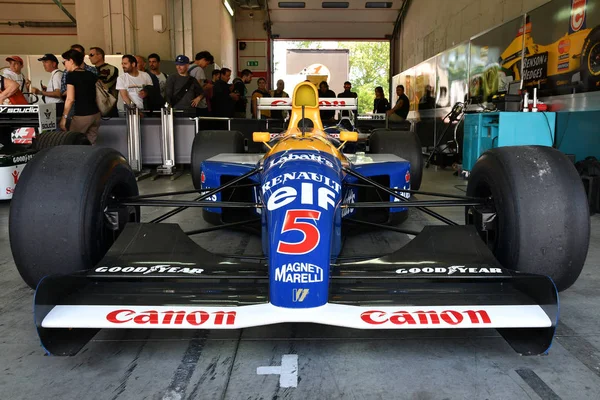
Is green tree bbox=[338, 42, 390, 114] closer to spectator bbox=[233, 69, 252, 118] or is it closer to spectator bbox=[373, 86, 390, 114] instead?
spectator bbox=[373, 86, 390, 114]

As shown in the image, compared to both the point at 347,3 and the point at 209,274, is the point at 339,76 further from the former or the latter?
the point at 209,274

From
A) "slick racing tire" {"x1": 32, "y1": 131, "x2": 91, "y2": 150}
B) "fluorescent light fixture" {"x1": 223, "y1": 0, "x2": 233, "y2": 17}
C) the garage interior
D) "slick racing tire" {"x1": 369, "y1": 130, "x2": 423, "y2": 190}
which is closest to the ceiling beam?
the garage interior

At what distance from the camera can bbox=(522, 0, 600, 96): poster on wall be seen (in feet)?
20.0

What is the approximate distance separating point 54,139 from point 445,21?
1025 cm

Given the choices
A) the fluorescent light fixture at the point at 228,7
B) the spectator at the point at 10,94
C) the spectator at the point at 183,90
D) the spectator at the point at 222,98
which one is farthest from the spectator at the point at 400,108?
the spectator at the point at 10,94

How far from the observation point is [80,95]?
6621mm

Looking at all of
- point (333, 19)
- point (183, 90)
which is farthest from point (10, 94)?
point (333, 19)

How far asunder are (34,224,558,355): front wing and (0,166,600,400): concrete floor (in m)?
0.12

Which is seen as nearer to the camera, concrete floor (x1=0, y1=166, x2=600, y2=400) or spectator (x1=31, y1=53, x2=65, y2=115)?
concrete floor (x1=0, y1=166, x2=600, y2=400)

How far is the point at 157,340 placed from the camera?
2264 mm

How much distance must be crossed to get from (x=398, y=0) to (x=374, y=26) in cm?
193

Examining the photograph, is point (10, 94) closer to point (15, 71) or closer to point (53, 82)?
point (53, 82)

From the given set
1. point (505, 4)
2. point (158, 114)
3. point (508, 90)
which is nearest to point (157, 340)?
point (508, 90)

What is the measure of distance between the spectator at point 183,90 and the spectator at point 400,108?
5.21 meters
